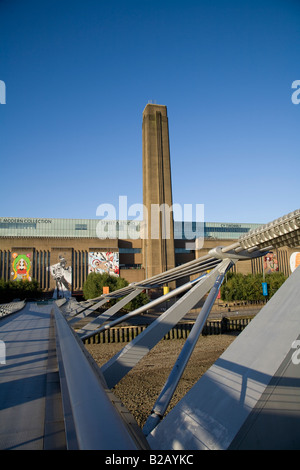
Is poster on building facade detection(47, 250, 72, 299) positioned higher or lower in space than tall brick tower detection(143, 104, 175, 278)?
lower

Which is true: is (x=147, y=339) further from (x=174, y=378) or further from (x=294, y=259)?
(x=294, y=259)

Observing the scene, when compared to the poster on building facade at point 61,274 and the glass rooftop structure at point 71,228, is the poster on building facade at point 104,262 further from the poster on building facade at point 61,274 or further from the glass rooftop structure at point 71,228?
the glass rooftop structure at point 71,228

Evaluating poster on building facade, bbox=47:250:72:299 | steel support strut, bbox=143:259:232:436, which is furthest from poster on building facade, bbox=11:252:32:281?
steel support strut, bbox=143:259:232:436

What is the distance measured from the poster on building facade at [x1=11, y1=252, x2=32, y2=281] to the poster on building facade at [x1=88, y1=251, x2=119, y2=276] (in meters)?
9.80

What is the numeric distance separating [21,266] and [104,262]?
43.6 ft

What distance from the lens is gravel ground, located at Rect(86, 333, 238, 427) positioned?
10.7 meters

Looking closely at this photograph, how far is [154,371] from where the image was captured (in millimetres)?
14719

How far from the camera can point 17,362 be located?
679 cm

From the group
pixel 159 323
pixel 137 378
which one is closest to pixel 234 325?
pixel 137 378

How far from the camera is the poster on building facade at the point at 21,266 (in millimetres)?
50594

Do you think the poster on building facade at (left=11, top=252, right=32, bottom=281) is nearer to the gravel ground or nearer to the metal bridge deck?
the gravel ground
